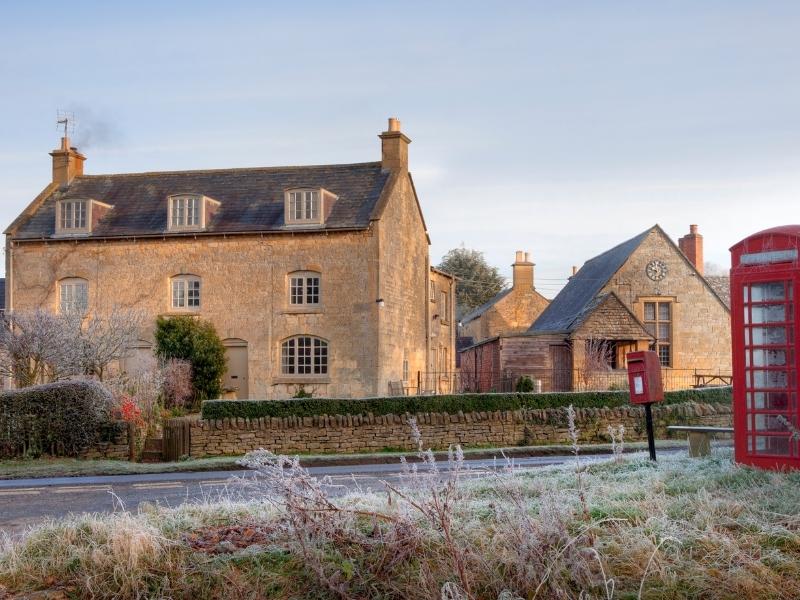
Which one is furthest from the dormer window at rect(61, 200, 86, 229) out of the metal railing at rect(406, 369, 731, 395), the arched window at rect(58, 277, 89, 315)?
the metal railing at rect(406, 369, 731, 395)

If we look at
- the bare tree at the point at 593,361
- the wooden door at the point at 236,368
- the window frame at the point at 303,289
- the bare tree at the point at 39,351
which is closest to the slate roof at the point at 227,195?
the window frame at the point at 303,289

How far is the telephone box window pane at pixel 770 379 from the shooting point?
9.73 metres

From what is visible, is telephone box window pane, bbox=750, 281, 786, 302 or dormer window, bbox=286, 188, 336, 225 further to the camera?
dormer window, bbox=286, 188, 336, 225

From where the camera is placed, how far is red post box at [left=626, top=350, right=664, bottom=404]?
39.2 ft

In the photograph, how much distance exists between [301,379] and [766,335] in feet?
75.3

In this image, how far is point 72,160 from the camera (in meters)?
37.1

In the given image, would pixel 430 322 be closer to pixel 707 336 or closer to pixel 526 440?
pixel 707 336

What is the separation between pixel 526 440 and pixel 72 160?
24886 mm

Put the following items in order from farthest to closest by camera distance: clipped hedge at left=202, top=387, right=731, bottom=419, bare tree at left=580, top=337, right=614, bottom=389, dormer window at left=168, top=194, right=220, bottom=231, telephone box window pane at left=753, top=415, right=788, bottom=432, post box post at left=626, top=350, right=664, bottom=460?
dormer window at left=168, top=194, right=220, bottom=231
bare tree at left=580, top=337, right=614, bottom=389
clipped hedge at left=202, top=387, right=731, bottom=419
post box post at left=626, top=350, right=664, bottom=460
telephone box window pane at left=753, top=415, right=788, bottom=432

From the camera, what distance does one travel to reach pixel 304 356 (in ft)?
104

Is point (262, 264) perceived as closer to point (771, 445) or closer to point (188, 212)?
point (188, 212)

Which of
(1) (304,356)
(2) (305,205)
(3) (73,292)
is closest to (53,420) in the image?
(1) (304,356)

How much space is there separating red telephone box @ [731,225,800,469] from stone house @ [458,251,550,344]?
47.0 meters

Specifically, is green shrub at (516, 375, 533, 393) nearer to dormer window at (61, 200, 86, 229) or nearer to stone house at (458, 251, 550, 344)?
dormer window at (61, 200, 86, 229)
